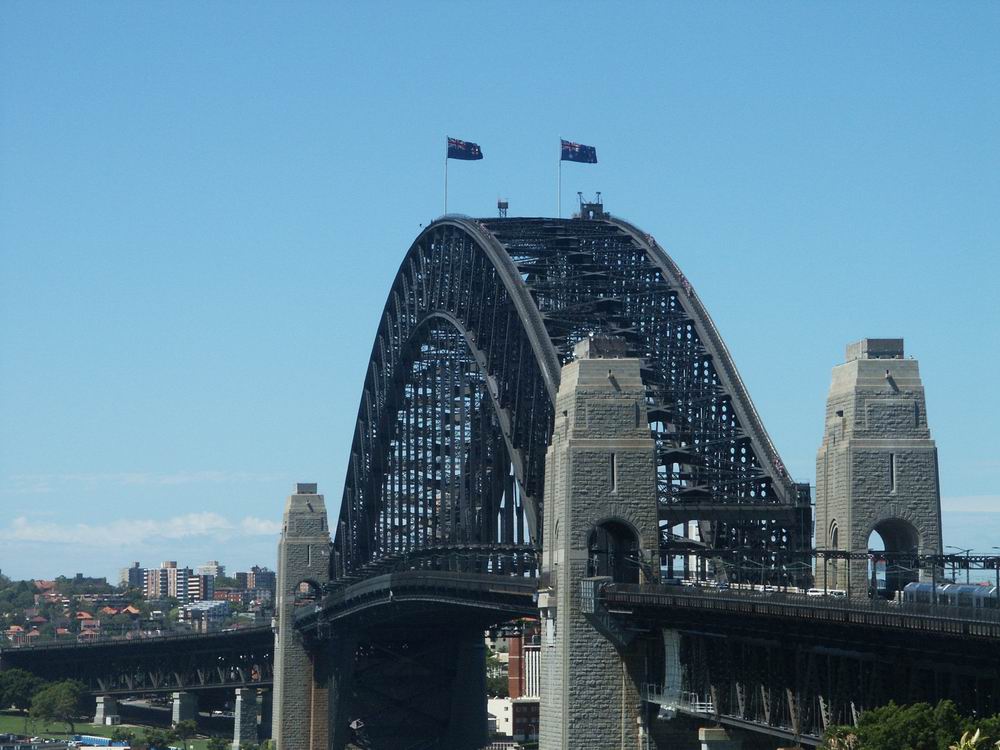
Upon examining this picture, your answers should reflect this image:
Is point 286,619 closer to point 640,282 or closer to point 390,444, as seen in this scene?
point 390,444

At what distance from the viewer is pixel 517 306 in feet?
401

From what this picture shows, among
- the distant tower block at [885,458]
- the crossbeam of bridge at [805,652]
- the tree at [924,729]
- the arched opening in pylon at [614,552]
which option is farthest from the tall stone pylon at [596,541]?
the tree at [924,729]

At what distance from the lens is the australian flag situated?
147625 millimetres

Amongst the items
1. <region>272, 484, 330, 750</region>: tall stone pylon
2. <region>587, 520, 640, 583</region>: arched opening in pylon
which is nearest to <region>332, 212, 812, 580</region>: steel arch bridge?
<region>587, 520, 640, 583</region>: arched opening in pylon

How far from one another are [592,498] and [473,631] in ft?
202

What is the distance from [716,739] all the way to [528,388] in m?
43.1

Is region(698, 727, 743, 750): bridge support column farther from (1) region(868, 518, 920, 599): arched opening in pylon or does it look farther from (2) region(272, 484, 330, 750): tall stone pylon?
(2) region(272, 484, 330, 750): tall stone pylon

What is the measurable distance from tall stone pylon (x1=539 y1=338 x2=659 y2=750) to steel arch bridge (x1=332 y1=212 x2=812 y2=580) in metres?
2.64

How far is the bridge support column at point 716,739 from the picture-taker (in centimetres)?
8369

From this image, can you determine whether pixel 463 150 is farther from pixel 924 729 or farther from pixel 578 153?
pixel 924 729

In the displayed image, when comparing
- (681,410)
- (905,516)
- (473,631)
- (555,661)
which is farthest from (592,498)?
(473,631)

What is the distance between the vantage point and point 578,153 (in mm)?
140250

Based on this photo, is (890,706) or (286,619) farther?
(286,619)

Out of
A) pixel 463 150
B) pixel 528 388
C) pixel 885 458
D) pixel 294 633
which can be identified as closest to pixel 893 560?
pixel 885 458
